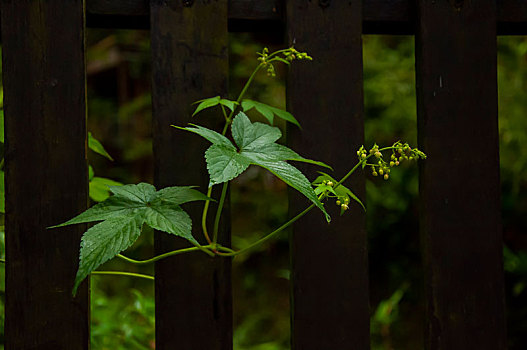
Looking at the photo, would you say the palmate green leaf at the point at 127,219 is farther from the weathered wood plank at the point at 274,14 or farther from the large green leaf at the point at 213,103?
the weathered wood plank at the point at 274,14

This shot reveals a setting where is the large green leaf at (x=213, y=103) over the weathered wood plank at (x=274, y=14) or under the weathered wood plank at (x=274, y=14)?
under

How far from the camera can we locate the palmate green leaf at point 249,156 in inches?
31.5

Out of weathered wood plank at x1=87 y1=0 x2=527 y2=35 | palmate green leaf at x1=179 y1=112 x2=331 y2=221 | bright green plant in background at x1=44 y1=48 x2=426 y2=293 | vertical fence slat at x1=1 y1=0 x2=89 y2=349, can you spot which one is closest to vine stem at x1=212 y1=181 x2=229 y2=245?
bright green plant in background at x1=44 y1=48 x2=426 y2=293

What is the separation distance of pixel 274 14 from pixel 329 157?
12.7 inches

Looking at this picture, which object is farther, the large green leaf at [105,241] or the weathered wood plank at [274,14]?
the weathered wood plank at [274,14]

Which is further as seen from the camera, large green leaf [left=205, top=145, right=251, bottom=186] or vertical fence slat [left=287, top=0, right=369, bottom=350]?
vertical fence slat [left=287, top=0, right=369, bottom=350]

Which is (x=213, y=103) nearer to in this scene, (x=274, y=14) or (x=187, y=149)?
(x=187, y=149)

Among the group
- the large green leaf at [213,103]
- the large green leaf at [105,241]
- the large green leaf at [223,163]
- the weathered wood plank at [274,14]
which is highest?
the weathered wood plank at [274,14]

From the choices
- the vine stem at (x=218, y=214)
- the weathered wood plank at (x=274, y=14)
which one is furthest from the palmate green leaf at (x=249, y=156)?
the weathered wood plank at (x=274, y=14)

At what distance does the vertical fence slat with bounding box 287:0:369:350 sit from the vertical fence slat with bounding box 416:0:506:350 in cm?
15

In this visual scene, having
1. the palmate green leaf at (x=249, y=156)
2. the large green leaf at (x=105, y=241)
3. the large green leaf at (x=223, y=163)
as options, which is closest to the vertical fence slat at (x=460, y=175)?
the palmate green leaf at (x=249, y=156)

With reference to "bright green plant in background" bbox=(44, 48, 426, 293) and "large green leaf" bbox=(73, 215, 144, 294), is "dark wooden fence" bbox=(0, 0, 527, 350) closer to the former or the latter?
"bright green plant in background" bbox=(44, 48, 426, 293)

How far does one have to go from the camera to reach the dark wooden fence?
1014 millimetres

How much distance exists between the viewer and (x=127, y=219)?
2.76 ft
